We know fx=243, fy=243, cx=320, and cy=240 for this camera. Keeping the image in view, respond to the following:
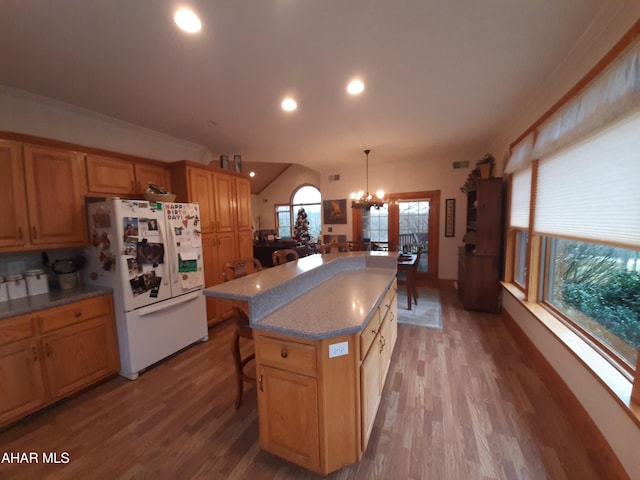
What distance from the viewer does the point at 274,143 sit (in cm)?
374

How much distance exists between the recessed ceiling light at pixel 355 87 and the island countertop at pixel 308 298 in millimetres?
1621

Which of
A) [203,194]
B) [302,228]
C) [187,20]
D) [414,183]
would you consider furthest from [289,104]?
[302,228]

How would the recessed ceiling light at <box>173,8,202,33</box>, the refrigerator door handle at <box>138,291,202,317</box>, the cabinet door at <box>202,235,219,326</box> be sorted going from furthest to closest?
the cabinet door at <box>202,235,219,326</box>
the refrigerator door handle at <box>138,291,202,317</box>
the recessed ceiling light at <box>173,8,202,33</box>

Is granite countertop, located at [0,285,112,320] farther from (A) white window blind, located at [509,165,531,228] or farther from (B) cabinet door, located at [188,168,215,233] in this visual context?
(A) white window blind, located at [509,165,531,228]

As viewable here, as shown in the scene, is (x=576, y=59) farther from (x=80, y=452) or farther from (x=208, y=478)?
(x=80, y=452)

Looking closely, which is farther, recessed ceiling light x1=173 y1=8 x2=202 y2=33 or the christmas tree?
the christmas tree

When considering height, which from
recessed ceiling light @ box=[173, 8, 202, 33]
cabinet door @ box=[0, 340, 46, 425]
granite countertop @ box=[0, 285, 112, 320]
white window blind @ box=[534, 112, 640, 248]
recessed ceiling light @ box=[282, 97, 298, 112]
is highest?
recessed ceiling light @ box=[282, 97, 298, 112]

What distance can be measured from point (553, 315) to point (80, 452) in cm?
383

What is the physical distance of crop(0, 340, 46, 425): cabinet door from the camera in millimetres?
1704

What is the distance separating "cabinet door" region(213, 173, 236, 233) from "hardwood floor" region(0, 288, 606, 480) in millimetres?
1783

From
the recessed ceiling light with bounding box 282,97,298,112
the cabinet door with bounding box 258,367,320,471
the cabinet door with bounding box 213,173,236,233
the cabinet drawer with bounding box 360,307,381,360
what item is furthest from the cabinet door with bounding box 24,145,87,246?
the cabinet drawer with bounding box 360,307,381,360

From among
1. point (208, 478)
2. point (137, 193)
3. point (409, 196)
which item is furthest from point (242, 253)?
point (409, 196)

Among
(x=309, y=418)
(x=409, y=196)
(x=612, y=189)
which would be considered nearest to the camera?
(x=309, y=418)

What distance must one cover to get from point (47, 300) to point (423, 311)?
425cm
